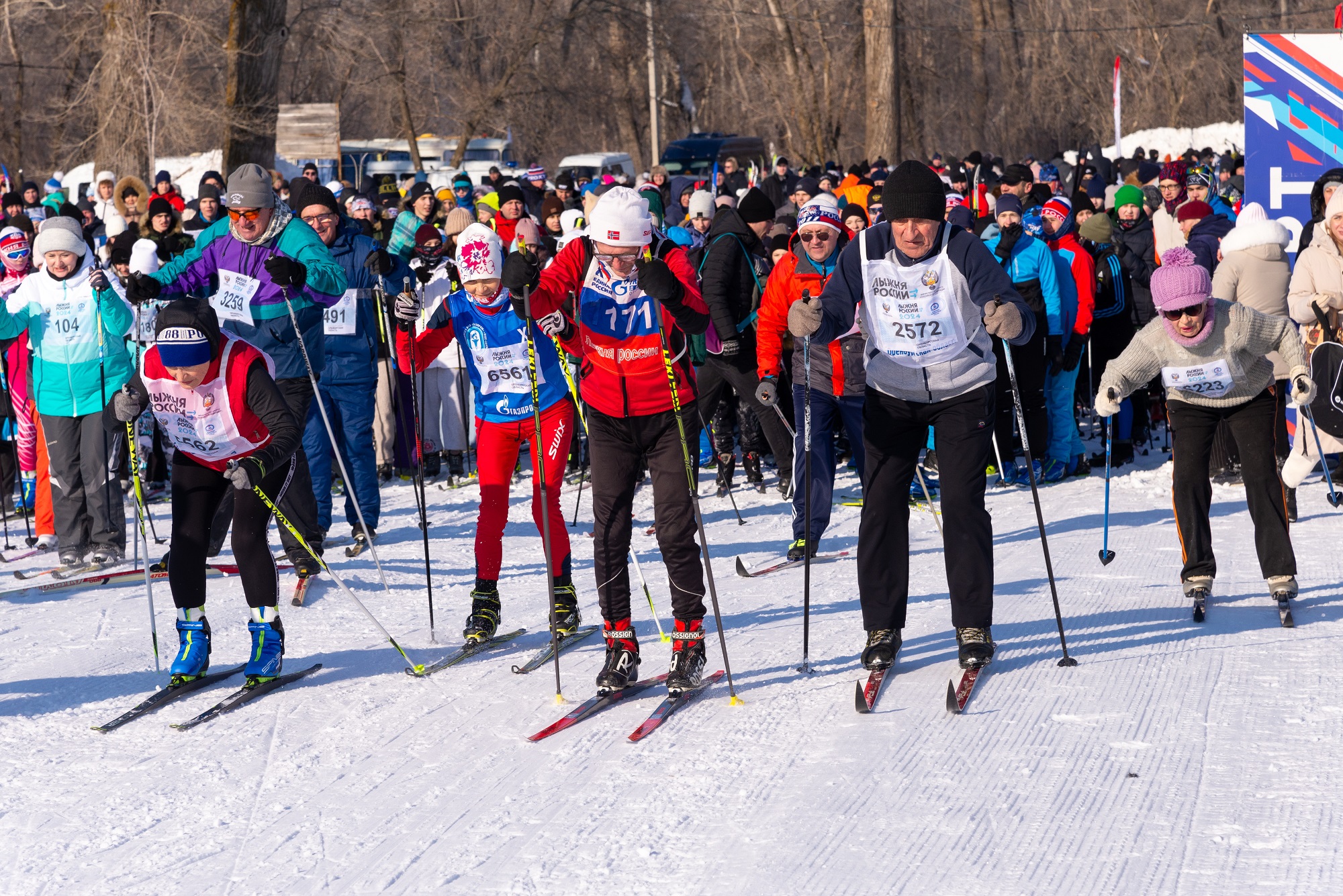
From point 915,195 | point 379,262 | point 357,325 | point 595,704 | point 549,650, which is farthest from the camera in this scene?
point 357,325

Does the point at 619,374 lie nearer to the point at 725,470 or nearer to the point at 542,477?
the point at 542,477

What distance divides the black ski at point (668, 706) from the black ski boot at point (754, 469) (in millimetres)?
4743

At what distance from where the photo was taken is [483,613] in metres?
6.35

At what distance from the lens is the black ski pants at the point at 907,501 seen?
5.37 m

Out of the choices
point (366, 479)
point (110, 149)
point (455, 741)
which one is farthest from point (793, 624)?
point (110, 149)

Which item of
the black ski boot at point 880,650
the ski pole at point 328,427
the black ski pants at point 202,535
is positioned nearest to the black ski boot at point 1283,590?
the black ski boot at point 880,650

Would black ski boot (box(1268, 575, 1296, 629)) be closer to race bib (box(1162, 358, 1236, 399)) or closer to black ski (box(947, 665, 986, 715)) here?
race bib (box(1162, 358, 1236, 399))

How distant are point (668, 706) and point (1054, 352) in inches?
237

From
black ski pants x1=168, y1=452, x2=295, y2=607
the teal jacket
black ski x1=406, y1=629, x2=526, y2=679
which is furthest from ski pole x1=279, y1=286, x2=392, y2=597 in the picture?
black ski pants x1=168, y1=452, x2=295, y2=607

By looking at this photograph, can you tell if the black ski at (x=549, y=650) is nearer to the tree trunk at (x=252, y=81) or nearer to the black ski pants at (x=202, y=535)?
the black ski pants at (x=202, y=535)

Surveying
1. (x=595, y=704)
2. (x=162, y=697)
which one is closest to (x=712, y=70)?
(x=162, y=697)

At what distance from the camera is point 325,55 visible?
40.6 meters

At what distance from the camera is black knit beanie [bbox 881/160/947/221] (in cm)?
520

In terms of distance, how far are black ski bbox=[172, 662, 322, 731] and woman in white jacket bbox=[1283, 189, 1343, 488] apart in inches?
205
